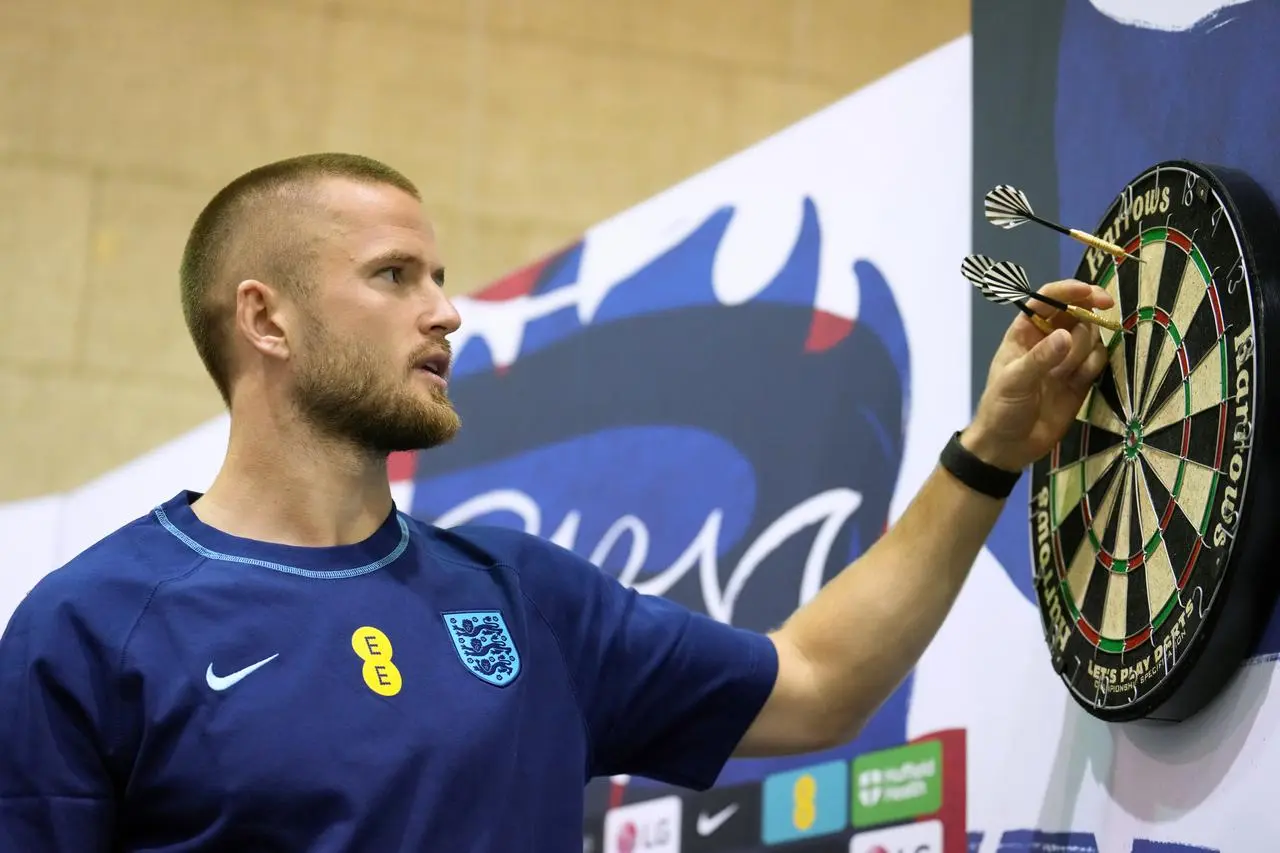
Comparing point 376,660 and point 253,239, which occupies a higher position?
point 253,239

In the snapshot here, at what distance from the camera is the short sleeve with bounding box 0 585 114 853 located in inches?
62.9

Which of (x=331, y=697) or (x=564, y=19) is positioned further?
(x=564, y=19)

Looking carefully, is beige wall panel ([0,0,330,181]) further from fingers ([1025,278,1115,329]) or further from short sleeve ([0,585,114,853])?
fingers ([1025,278,1115,329])

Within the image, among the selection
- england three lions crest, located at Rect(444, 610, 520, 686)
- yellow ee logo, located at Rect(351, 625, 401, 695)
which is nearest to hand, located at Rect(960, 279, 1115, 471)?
england three lions crest, located at Rect(444, 610, 520, 686)

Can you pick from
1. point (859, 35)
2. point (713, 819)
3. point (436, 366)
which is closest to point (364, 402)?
point (436, 366)

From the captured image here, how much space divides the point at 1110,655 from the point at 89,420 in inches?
232

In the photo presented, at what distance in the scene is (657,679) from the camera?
1.91m

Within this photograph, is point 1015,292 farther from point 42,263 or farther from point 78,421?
point 42,263

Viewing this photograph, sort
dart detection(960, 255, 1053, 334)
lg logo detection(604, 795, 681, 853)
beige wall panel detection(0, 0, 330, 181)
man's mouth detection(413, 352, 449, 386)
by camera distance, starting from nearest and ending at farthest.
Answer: dart detection(960, 255, 1053, 334), man's mouth detection(413, 352, 449, 386), lg logo detection(604, 795, 681, 853), beige wall panel detection(0, 0, 330, 181)

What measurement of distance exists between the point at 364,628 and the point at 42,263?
18.6 ft

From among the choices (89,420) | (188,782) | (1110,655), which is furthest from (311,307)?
(89,420)

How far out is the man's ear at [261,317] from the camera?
1929mm

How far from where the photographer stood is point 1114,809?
183 centimetres

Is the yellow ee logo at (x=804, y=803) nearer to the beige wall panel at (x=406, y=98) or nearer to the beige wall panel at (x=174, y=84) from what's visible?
the beige wall panel at (x=406, y=98)
